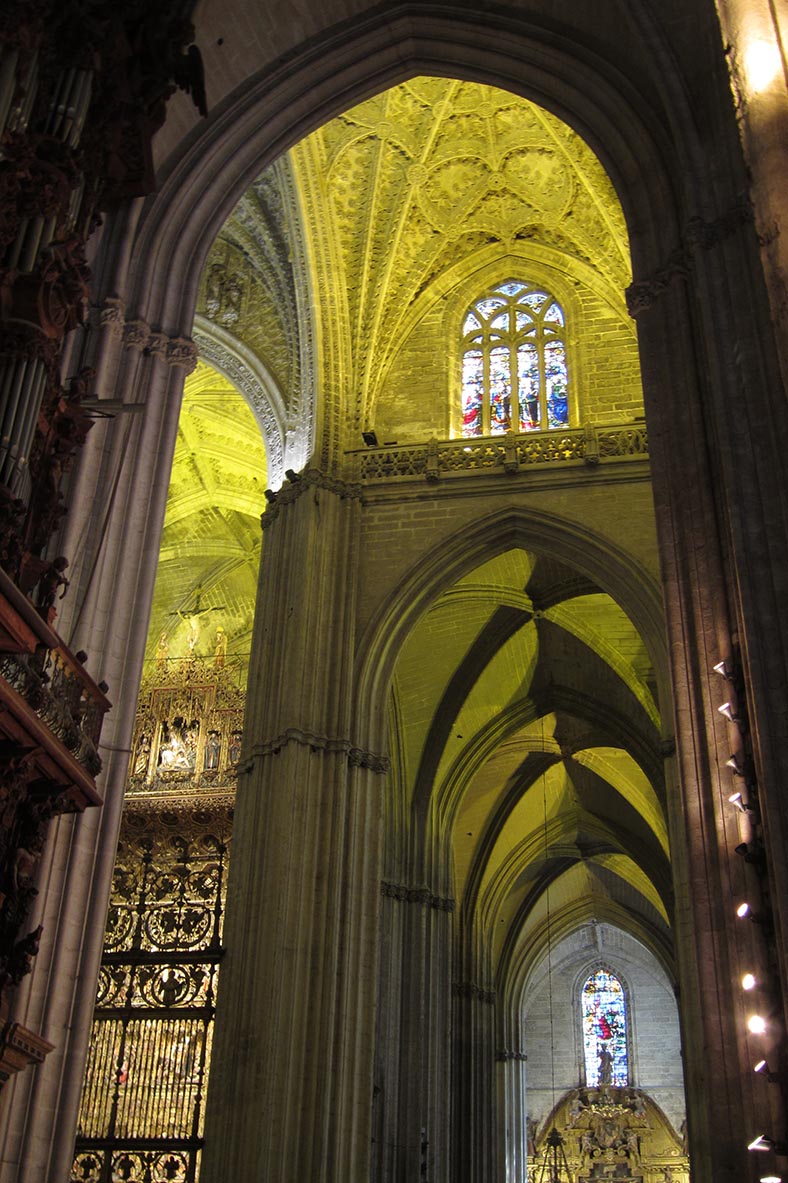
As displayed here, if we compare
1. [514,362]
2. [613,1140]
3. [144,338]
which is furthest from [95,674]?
[613,1140]

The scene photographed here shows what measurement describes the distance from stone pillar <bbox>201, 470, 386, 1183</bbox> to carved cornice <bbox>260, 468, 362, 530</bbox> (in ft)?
0.07

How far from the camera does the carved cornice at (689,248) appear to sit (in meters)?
9.54

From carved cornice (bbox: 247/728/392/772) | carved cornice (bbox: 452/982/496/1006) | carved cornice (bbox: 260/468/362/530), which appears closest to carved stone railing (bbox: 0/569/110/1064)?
carved cornice (bbox: 247/728/392/772)

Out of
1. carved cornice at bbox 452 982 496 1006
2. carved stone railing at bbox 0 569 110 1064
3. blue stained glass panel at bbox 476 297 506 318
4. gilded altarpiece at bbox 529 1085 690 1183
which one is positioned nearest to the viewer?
carved stone railing at bbox 0 569 110 1064

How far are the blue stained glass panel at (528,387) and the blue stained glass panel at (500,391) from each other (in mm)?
164

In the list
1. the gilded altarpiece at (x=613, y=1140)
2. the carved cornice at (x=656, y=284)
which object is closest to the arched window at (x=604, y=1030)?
the gilded altarpiece at (x=613, y=1140)

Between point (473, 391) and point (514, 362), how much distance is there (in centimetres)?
70

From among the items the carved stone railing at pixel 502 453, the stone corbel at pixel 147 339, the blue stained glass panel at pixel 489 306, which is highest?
the blue stained glass panel at pixel 489 306

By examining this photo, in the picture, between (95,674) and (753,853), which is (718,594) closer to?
(753,853)

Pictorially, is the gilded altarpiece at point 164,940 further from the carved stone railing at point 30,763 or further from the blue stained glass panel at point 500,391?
the carved stone railing at point 30,763

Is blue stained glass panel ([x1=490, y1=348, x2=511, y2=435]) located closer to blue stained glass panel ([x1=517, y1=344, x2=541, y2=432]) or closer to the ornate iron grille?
blue stained glass panel ([x1=517, y1=344, x2=541, y2=432])

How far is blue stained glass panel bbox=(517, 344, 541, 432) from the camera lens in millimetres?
17203

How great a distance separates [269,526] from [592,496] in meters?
3.99

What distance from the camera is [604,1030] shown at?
105 ft
